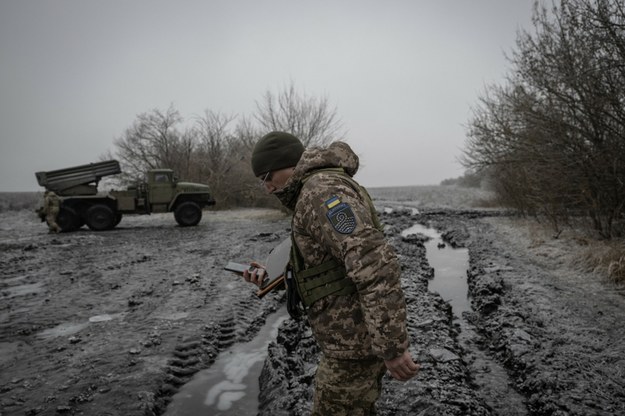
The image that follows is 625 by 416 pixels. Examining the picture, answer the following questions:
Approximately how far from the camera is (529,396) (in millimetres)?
3010

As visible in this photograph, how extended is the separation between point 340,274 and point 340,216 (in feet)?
0.96

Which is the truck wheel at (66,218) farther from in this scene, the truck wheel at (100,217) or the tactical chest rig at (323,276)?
the tactical chest rig at (323,276)

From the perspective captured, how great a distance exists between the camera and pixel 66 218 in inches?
552

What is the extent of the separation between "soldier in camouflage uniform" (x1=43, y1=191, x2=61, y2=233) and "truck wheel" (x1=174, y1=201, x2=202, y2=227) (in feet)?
12.6

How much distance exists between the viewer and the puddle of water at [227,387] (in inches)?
116

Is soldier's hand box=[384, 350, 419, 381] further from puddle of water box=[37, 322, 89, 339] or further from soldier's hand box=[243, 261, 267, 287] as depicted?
puddle of water box=[37, 322, 89, 339]

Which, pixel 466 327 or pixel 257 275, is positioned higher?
pixel 257 275

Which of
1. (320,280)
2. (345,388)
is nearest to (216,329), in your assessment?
→ (345,388)

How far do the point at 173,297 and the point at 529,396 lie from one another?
447 cm

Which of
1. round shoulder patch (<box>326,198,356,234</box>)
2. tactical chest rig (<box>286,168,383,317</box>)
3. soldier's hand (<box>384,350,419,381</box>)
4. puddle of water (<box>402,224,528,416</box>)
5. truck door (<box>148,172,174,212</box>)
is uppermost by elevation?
truck door (<box>148,172,174,212</box>)

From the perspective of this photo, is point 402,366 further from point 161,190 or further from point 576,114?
point 161,190

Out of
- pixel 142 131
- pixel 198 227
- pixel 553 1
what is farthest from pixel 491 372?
pixel 142 131

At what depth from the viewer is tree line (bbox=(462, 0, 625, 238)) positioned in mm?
6805

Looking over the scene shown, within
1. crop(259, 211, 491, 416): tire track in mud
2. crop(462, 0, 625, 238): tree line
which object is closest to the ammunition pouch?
crop(259, 211, 491, 416): tire track in mud
